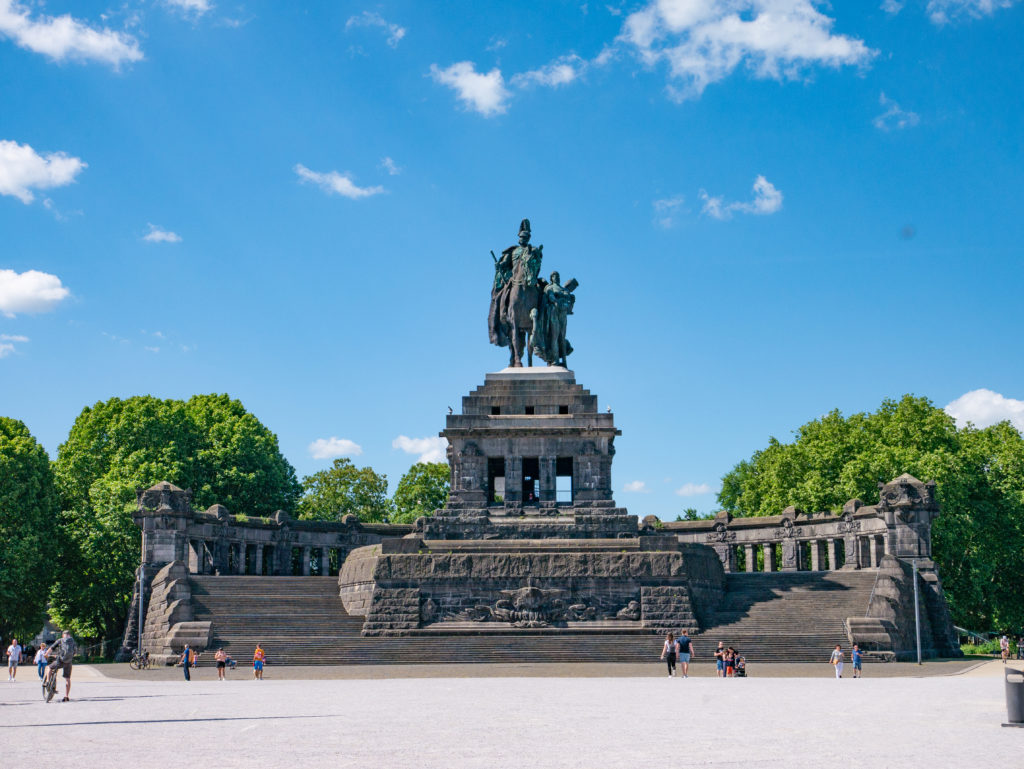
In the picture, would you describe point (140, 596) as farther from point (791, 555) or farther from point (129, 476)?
point (791, 555)

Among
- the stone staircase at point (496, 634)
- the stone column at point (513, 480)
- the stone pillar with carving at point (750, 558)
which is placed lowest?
the stone staircase at point (496, 634)

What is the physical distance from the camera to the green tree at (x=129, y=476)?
52188 mm

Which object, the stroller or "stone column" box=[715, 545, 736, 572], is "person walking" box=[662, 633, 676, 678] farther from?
"stone column" box=[715, 545, 736, 572]

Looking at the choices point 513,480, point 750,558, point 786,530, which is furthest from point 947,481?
point 513,480

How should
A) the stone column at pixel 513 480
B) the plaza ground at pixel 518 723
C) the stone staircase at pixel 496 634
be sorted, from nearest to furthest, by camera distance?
the plaza ground at pixel 518 723 → the stone staircase at pixel 496 634 → the stone column at pixel 513 480

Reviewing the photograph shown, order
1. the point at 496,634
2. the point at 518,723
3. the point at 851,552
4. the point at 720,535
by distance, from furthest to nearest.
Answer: the point at 720,535, the point at 851,552, the point at 496,634, the point at 518,723

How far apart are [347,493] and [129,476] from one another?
2167 cm

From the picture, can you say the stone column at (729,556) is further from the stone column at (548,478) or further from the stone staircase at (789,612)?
the stone column at (548,478)

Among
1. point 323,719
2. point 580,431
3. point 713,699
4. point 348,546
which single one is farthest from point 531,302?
point 323,719

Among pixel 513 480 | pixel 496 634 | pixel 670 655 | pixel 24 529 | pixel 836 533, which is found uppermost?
pixel 513 480

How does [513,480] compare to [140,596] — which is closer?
[140,596]

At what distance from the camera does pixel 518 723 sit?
18453 millimetres

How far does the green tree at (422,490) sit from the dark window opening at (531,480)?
88.2 ft

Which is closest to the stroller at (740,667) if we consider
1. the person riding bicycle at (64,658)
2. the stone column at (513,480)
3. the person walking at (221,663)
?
the person walking at (221,663)
